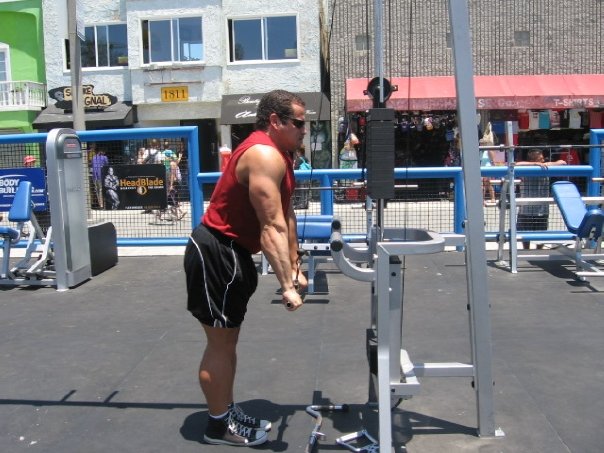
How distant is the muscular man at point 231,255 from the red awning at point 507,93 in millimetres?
14544

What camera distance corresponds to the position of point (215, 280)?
3.46 meters

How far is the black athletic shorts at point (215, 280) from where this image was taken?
135 inches

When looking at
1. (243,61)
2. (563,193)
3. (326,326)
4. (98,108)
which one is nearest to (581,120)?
(243,61)

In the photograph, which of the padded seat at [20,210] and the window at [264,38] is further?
the window at [264,38]

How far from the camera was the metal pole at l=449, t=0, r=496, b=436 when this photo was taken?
3361 millimetres

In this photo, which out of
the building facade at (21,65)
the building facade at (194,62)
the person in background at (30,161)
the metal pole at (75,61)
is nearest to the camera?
the person in background at (30,161)

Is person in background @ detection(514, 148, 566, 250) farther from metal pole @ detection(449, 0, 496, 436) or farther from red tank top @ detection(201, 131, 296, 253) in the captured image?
red tank top @ detection(201, 131, 296, 253)

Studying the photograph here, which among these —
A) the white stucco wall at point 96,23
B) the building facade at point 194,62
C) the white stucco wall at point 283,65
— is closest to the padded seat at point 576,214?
the building facade at point 194,62

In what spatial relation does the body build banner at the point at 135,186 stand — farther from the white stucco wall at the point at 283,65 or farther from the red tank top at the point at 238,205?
the white stucco wall at the point at 283,65

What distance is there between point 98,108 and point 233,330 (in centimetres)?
1905

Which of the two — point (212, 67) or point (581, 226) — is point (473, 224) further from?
point (212, 67)

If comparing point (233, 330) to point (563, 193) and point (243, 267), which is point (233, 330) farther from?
point (563, 193)

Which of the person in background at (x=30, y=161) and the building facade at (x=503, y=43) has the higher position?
the building facade at (x=503, y=43)

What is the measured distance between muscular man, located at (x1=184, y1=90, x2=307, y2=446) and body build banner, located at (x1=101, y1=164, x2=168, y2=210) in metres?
5.76
